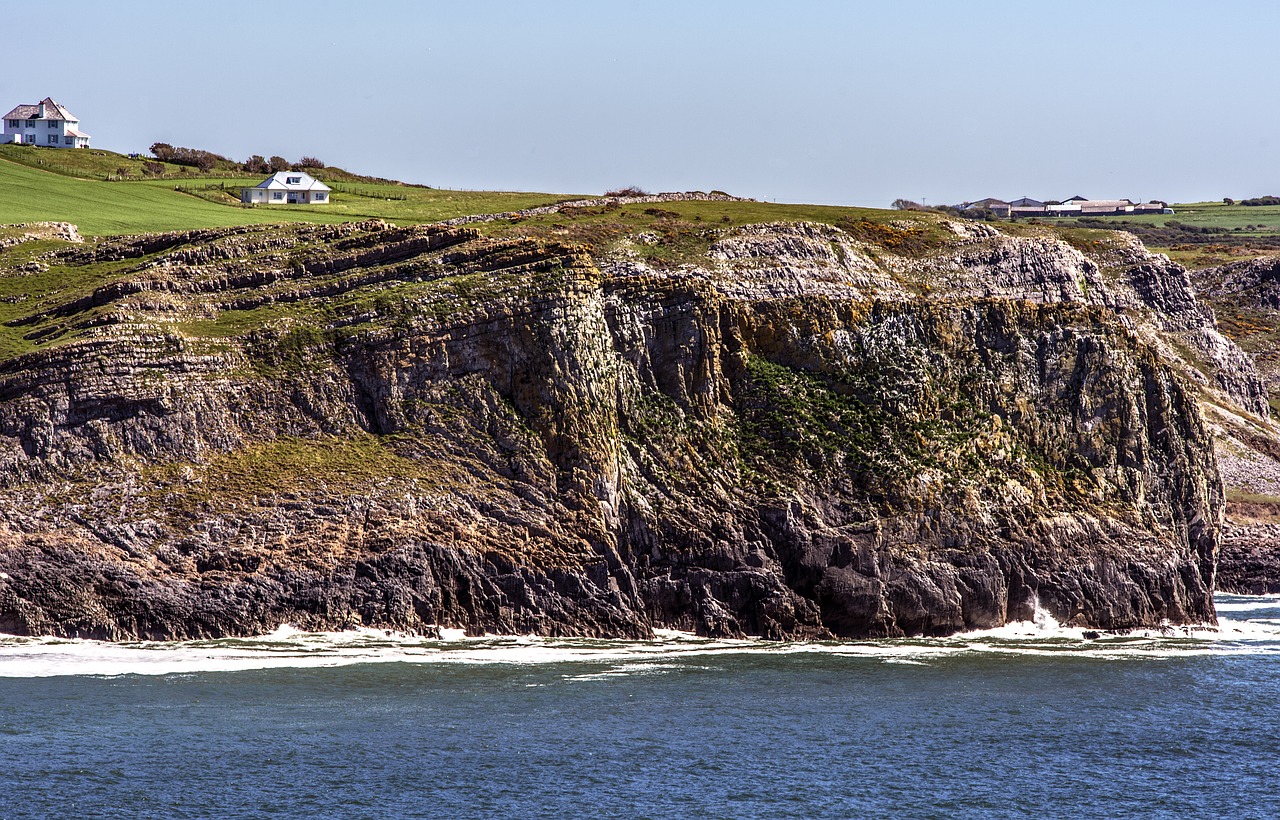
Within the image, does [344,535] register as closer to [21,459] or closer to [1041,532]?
[21,459]

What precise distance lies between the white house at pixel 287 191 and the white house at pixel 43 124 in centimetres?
4567

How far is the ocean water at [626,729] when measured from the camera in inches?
1615

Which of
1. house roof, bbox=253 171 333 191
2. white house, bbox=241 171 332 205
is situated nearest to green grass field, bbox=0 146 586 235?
white house, bbox=241 171 332 205

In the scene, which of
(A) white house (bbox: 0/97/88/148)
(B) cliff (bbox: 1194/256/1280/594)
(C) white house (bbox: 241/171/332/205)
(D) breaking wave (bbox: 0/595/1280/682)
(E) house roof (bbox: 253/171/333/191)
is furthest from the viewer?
(A) white house (bbox: 0/97/88/148)

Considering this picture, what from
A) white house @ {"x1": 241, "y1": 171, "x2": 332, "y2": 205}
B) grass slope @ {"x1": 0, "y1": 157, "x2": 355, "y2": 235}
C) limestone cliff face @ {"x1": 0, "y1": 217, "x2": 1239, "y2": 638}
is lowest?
limestone cliff face @ {"x1": 0, "y1": 217, "x2": 1239, "y2": 638}

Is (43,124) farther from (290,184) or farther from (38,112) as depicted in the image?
(290,184)

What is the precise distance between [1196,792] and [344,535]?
32.8m

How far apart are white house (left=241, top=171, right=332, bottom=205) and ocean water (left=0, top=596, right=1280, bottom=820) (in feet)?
196

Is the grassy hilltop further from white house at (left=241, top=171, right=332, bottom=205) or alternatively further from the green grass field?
white house at (left=241, top=171, right=332, bottom=205)

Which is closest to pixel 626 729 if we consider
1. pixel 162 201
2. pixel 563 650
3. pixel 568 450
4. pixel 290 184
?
pixel 563 650

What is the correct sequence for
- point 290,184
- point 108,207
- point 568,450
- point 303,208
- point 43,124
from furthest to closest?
1. point 43,124
2. point 290,184
3. point 303,208
4. point 108,207
5. point 568,450

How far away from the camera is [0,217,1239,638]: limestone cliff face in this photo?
59.1m

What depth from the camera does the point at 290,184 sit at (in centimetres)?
11425

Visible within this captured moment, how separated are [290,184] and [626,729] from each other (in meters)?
75.6
